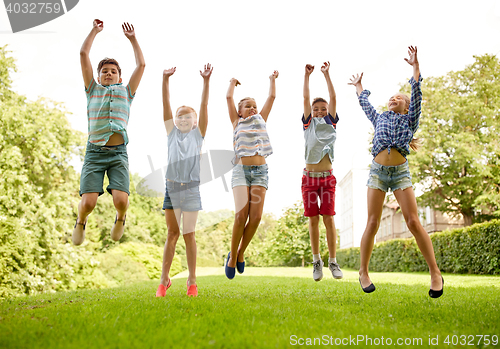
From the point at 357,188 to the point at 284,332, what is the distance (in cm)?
4552

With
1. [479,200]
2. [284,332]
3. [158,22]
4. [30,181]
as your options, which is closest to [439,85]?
[479,200]

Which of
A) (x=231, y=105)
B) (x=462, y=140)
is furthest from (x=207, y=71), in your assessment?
(x=462, y=140)

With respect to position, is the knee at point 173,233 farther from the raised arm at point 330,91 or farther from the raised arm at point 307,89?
the raised arm at point 330,91

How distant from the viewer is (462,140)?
21.4m

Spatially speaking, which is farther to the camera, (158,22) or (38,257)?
(38,257)

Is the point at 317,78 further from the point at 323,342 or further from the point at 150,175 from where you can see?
the point at 323,342

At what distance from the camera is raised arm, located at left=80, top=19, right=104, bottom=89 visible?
474 cm

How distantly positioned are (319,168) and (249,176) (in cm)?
116

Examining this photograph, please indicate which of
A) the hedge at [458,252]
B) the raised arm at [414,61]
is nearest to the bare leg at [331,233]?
the raised arm at [414,61]

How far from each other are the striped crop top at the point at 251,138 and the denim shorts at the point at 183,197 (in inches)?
31.6

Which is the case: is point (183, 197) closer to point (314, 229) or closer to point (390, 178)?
point (314, 229)

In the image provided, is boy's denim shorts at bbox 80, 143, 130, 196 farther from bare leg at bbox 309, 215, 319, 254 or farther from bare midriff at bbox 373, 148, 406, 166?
bare midriff at bbox 373, 148, 406, 166

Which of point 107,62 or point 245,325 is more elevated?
point 107,62

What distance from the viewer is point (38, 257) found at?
17297mm
